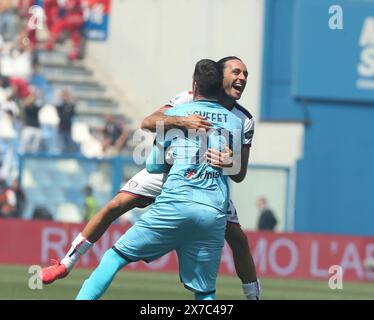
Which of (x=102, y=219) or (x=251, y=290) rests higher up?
(x=102, y=219)

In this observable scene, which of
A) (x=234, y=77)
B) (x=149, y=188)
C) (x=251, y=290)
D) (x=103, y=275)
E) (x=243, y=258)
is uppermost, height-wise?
(x=234, y=77)

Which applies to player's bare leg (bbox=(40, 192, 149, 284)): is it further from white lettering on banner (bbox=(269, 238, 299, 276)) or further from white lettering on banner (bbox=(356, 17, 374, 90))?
white lettering on banner (bbox=(356, 17, 374, 90))

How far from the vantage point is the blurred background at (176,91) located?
91.7ft

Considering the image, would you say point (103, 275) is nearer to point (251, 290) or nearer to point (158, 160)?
point (158, 160)

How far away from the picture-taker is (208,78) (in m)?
9.90

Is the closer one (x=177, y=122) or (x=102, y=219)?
(x=177, y=122)

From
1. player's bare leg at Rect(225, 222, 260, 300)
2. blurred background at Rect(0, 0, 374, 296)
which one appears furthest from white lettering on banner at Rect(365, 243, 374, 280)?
player's bare leg at Rect(225, 222, 260, 300)

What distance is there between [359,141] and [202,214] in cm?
2154

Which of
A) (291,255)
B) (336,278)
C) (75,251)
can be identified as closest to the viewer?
(75,251)

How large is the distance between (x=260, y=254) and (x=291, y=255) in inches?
23.2

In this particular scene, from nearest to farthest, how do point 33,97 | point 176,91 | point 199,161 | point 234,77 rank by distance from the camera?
point 199,161, point 234,77, point 33,97, point 176,91

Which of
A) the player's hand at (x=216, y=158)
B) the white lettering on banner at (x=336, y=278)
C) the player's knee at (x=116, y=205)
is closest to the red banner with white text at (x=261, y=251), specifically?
the white lettering on banner at (x=336, y=278)

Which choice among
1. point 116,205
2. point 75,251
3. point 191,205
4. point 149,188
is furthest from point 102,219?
point 191,205

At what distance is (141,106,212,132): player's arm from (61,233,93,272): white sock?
1.52m
